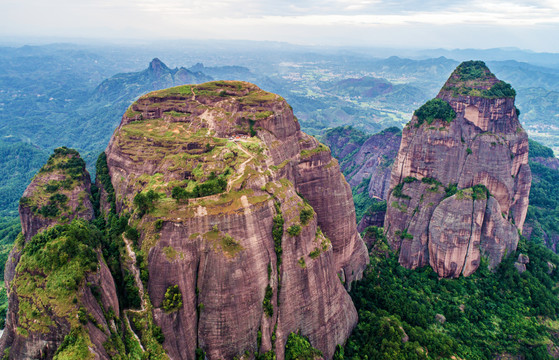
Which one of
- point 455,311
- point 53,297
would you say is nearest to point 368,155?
point 455,311

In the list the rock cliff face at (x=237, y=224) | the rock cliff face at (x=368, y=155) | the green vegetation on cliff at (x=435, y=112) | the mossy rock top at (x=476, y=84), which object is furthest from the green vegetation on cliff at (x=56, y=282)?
the rock cliff face at (x=368, y=155)

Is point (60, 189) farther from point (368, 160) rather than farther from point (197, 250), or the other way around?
point (368, 160)

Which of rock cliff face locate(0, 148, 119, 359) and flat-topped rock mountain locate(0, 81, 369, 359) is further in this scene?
flat-topped rock mountain locate(0, 81, 369, 359)

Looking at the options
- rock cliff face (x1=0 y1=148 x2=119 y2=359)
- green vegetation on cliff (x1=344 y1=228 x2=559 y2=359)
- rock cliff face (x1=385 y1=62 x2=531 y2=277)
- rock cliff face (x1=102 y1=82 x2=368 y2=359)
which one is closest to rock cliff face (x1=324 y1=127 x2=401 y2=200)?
rock cliff face (x1=385 y1=62 x2=531 y2=277)

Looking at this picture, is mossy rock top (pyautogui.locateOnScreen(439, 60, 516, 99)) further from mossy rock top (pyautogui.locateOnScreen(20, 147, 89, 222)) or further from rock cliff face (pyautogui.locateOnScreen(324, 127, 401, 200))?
mossy rock top (pyautogui.locateOnScreen(20, 147, 89, 222))

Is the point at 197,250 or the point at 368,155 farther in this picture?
the point at 368,155

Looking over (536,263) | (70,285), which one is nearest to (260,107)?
(70,285)
